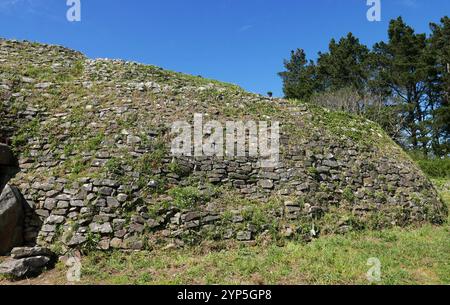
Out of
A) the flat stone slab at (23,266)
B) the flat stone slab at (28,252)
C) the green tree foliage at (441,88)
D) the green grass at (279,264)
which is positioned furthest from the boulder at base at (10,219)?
the green tree foliage at (441,88)

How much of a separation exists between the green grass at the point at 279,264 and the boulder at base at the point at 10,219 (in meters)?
1.65

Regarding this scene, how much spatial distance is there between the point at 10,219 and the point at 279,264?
653 cm

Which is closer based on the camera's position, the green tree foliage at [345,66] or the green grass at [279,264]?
the green grass at [279,264]

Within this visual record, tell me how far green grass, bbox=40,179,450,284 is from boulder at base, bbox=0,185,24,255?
5.41ft

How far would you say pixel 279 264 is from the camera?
7.69 metres

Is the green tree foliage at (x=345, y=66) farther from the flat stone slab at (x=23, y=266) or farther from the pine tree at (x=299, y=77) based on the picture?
the flat stone slab at (x=23, y=266)

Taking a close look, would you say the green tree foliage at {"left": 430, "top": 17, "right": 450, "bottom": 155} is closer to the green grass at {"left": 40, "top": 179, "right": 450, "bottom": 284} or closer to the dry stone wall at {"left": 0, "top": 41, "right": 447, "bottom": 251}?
the dry stone wall at {"left": 0, "top": 41, "right": 447, "bottom": 251}

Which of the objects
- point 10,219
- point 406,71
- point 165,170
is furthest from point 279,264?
point 406,71

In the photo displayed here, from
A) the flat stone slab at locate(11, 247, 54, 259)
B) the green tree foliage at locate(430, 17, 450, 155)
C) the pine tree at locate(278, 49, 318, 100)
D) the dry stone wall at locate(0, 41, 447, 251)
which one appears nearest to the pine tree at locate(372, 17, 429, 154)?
the green tree foliage at locate(430, 17, 450, 155)

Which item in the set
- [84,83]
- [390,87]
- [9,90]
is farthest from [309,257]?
[390,87]

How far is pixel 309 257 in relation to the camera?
Result: 803cm

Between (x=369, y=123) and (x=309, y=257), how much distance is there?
30.2ft

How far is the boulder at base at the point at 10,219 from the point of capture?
7.99 m
